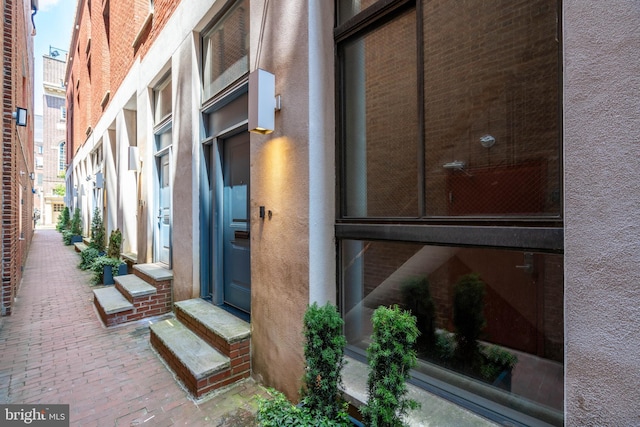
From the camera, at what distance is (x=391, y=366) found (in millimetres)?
1651

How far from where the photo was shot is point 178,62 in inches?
195

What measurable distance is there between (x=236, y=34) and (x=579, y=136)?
3.88m

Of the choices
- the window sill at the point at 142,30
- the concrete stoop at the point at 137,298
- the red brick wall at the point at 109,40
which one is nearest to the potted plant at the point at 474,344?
the concrete stoop at the point at 137,298

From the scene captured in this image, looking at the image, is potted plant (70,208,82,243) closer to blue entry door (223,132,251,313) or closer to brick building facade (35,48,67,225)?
blue entry door (223,132,251,313)

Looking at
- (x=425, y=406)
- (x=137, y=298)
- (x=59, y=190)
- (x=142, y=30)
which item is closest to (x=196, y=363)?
(x=425, y=406)

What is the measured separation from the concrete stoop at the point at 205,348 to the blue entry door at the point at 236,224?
295 millimetres

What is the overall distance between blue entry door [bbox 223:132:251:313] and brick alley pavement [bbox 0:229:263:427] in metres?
1.07

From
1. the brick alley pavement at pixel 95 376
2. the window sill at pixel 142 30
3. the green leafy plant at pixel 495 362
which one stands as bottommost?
the brick alley pavement at pixel 95 376

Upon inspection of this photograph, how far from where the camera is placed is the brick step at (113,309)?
4.57m

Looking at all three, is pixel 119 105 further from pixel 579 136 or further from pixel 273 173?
pixel 579 136

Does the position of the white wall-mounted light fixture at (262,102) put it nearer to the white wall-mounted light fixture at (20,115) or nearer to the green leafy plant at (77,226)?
the white wall-mounted light fixture at (20,115)

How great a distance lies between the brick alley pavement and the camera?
262 cm

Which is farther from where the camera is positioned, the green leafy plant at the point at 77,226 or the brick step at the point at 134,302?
the green leafy plant at the point at 77,226

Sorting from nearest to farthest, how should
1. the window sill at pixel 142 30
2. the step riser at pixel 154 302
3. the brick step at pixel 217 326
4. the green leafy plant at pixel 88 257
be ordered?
A: the brick step at pixel 217 326, the step riser at pixel 154 302, the window sill at pixel 142 30, the green leafy plant at pixel 88 257
